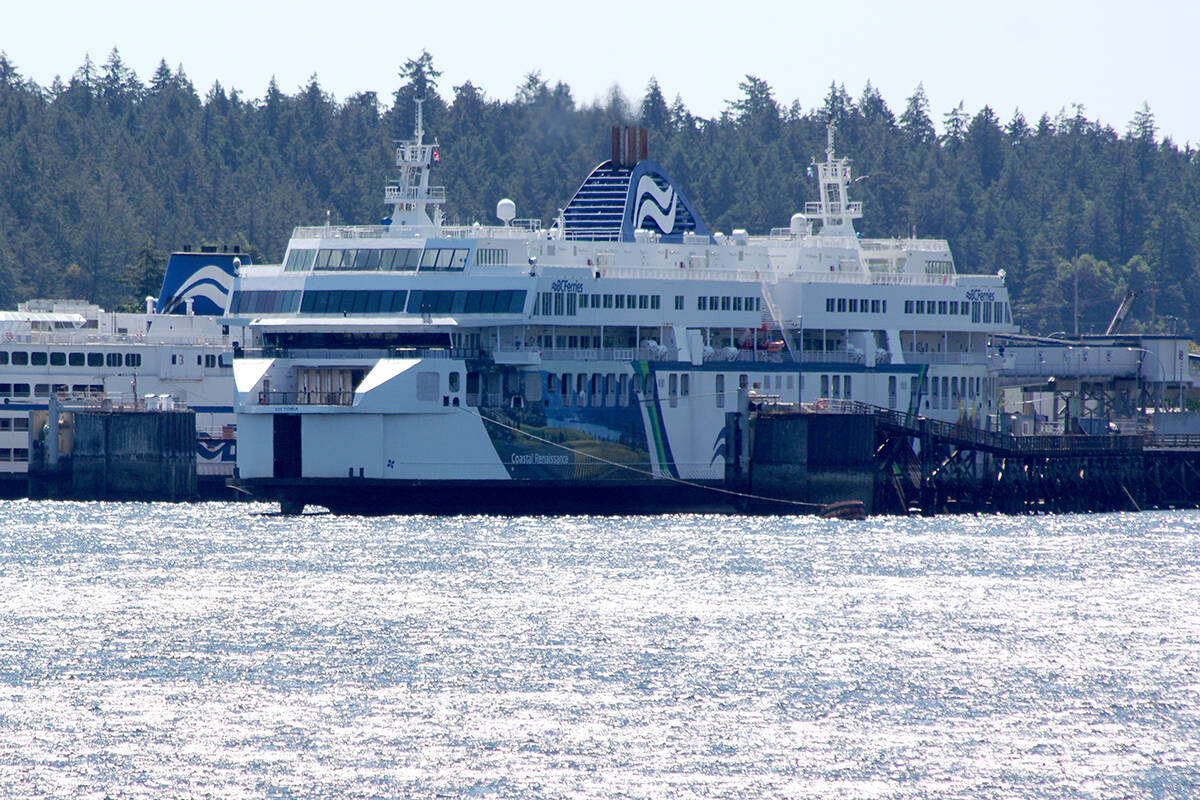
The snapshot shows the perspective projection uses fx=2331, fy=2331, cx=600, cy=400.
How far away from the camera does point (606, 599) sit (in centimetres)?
5506

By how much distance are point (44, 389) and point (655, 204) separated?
78.4 feet

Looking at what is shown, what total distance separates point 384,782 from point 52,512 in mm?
47644

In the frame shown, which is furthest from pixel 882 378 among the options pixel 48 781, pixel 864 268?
pixel 48 781

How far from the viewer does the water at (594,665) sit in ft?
119

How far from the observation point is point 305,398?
69312mm

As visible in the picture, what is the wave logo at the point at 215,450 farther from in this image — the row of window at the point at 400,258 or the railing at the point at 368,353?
the railing at the point at 368,353

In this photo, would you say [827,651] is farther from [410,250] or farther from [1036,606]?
[410,250]

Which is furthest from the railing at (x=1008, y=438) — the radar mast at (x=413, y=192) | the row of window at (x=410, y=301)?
the radar mast at (x=413, y=192)

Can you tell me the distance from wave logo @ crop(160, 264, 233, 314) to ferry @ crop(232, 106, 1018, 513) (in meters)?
20.8

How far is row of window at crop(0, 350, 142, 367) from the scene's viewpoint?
86375mm

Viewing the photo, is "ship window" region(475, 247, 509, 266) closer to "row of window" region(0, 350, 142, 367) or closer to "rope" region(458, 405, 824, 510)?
"rope" region(458, 405, 824, 510)

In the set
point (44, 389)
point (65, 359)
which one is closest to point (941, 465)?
point (65, 359)

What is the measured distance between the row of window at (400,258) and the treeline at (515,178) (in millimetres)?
74821

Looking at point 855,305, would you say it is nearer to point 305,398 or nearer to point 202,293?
point 305,398
